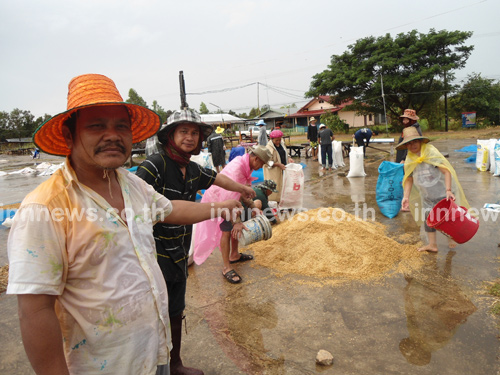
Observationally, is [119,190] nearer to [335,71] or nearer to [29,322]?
[29,322]

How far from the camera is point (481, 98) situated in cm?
2562

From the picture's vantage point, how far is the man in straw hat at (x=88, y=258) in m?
0.98

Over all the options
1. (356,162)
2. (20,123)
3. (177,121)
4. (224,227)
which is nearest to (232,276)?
(224,227)

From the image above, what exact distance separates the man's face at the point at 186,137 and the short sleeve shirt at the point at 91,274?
3.31 ft

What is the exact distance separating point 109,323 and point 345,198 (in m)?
6.13

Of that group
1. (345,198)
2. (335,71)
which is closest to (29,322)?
(345,198)

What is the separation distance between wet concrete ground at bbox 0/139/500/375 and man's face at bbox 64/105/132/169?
1678mm

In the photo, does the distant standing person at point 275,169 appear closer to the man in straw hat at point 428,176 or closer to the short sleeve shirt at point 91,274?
the man in straw hat at point 428,176

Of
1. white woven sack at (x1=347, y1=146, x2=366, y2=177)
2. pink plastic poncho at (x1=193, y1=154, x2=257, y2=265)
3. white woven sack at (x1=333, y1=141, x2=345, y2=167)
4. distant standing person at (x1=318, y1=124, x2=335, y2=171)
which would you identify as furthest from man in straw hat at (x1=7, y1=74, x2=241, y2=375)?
white woven sack at (x1=333, y1=141, x2=345, y2=167)

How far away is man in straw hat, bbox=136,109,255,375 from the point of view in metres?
2.10

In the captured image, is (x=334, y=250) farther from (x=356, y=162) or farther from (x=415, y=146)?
(x=356, y=162)

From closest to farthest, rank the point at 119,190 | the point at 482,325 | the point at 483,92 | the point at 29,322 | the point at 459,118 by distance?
the point at 29,322 → the point at 119,190 → the point at 482,325 → the point at 483,92 → the point at 459,118

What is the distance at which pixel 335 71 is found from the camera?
89.9 ft

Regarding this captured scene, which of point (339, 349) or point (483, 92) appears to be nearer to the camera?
point (339, 349)
